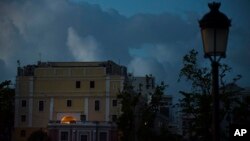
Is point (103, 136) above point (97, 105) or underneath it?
underneath

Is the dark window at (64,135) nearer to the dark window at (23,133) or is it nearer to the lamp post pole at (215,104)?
the dark window at (23,133)

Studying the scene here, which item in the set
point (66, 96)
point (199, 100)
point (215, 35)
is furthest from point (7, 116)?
point (215, 35)

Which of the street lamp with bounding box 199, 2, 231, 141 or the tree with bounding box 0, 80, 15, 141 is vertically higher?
the tree with bounding box 0, 80, 15, 141

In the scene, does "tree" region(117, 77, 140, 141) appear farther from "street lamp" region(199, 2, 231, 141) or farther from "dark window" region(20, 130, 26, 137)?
"street lamp" region(199, 2, 231, 141)

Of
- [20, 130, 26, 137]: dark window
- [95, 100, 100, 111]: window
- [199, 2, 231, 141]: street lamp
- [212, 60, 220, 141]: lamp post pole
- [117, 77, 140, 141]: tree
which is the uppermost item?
[95, 100, 100, 111]: window

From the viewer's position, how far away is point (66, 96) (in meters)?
79.7

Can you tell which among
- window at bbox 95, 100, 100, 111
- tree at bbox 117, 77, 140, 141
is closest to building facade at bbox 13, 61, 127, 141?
window at bbox 95, 100, 100, 111

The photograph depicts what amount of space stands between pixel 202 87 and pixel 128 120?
25.8 m

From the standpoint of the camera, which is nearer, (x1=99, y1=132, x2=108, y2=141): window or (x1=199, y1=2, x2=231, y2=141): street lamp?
(x1=199, y1=2, x2=231, y2=141): street lamp

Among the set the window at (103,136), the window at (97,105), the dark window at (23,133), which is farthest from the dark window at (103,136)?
the dark window at (23,133)

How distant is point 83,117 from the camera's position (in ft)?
255

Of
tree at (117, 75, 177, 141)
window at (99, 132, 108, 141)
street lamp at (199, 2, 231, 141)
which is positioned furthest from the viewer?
window at (99, 132, 108, 141)

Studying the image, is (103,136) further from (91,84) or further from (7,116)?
(7,116)

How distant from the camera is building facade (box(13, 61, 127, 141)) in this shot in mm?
78750
